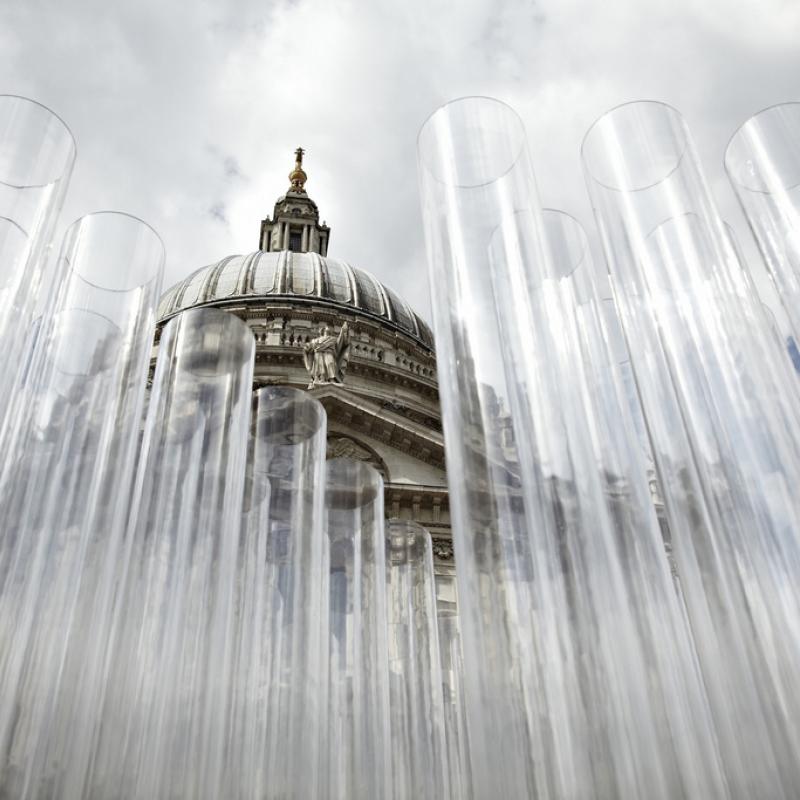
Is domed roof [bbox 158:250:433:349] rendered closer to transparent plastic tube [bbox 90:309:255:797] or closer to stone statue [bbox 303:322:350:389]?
stone statue [bbox 303:322:350:389]

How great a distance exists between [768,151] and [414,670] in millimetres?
5778

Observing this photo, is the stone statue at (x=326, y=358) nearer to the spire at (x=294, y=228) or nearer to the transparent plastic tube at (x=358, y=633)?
the transparent plastic tube at (x=358, y=633)

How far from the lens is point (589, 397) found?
167 inches

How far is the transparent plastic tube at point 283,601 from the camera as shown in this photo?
517 cm

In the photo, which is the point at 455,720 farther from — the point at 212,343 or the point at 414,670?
the point at 212,343

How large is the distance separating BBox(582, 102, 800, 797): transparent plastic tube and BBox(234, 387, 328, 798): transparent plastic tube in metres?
2.78

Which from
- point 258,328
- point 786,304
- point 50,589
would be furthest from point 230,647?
point 258,328

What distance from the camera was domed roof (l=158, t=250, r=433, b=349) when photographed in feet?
149

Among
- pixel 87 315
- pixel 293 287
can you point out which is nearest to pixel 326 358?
pixel 87 315

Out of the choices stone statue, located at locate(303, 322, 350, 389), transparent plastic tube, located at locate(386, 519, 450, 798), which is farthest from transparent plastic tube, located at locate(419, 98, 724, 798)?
stone statue, located at locate(303, 322, 350, 389)

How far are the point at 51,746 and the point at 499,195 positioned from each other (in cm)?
385

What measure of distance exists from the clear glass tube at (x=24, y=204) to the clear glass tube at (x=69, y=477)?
30 cm

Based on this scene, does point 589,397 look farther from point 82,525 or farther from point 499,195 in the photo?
point 82,525

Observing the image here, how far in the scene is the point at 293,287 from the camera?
46.1m
